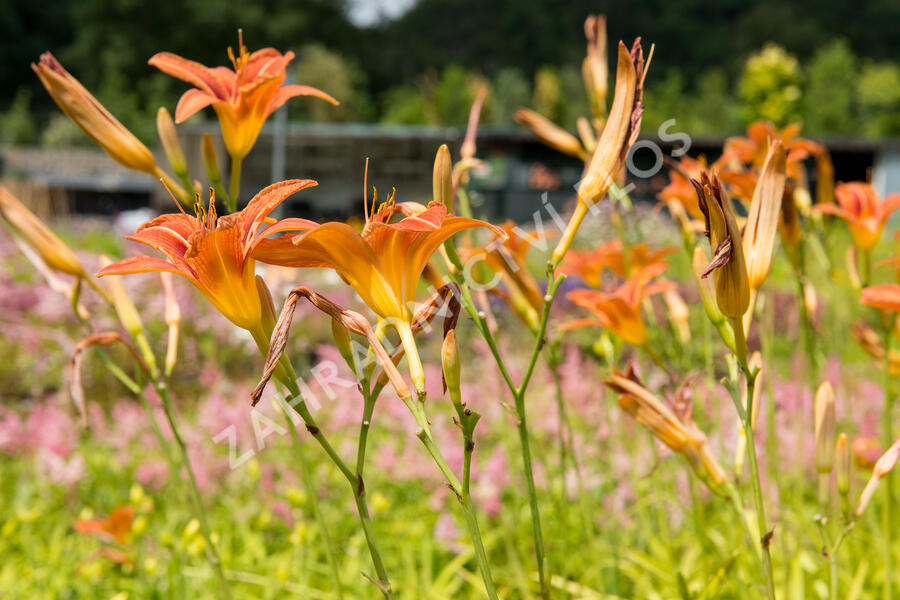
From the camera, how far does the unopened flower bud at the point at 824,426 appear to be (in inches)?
29.5

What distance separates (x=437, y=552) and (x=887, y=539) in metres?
1.09

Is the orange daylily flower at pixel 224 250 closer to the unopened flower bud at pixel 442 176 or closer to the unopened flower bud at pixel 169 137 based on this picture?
the unopened flower bud at pixel 442 176

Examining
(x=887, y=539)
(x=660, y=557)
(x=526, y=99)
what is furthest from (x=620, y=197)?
(x=526, y=99)

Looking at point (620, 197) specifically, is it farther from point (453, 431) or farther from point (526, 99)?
point (526, 99)

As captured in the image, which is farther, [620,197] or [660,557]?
[660,557]

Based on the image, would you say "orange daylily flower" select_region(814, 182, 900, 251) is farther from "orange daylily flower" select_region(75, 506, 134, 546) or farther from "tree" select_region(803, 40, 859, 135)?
"tree" select_region(803, 40, 859, 135)

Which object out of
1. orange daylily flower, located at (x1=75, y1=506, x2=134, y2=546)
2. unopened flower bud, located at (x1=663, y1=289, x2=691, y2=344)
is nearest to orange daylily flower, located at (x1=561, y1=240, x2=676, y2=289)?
unopened flower bud, located at (x1=663, y1=289, x2=691, y2=344)

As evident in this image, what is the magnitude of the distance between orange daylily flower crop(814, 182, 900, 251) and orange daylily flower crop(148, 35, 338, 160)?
76 centimetres

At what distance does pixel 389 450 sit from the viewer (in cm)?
218

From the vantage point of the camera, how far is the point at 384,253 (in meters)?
0.55

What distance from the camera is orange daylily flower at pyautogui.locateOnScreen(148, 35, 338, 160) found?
0.76 metres

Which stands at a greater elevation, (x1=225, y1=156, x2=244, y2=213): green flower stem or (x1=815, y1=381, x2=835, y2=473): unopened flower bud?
(x1=225, y1=156, x2=244, y2=213): green flower stem

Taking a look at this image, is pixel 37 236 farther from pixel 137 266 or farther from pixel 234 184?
pixel 137 266

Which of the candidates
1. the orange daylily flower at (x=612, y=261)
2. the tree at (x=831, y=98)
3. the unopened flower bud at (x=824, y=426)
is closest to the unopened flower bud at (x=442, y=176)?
the unopened flower bud at (x=824, y=426)
